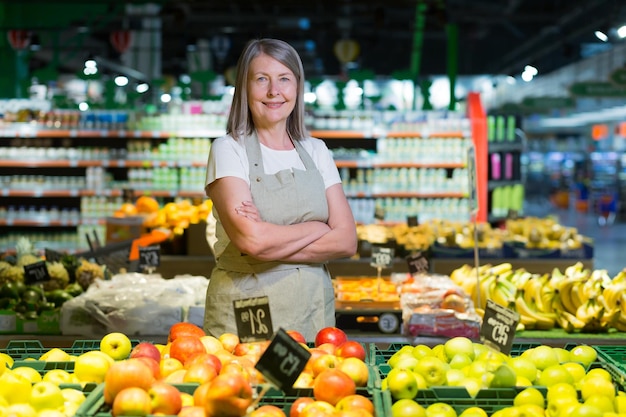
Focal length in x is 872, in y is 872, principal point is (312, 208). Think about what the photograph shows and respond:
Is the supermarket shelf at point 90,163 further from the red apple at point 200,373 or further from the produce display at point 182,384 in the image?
the red apple at point 200,373

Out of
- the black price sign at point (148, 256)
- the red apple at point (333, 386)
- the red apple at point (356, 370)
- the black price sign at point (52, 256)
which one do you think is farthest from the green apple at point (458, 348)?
the black price sign at point (52, 256)

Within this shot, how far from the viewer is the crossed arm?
2842 mm

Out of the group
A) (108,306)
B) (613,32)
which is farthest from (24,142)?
(613,32)

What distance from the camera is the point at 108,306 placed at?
13.7 ft

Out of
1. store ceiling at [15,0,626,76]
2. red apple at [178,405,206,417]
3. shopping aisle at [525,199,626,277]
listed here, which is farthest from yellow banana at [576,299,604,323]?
store ceiling at [15,0,626,76]

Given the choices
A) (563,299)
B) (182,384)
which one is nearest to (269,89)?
(182,384)

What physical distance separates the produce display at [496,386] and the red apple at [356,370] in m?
0.06

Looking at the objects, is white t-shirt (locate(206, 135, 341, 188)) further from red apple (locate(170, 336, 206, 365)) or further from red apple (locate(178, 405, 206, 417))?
red apple (locate(178, 405, 206, 417))

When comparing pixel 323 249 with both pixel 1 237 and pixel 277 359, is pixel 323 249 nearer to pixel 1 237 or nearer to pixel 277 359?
pixel 277 359

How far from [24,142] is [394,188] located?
5011 mm

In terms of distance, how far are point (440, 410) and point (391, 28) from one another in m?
24.2

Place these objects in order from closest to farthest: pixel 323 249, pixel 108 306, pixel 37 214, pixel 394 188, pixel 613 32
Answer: pixel 323 249 < pixel 108 306 < pixel 394 188 < pixel 37 214 < pixel 613 32

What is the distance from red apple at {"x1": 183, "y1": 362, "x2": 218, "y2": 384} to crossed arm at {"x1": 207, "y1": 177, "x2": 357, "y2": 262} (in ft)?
2.17

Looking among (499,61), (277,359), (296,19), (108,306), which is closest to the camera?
(277,359)
